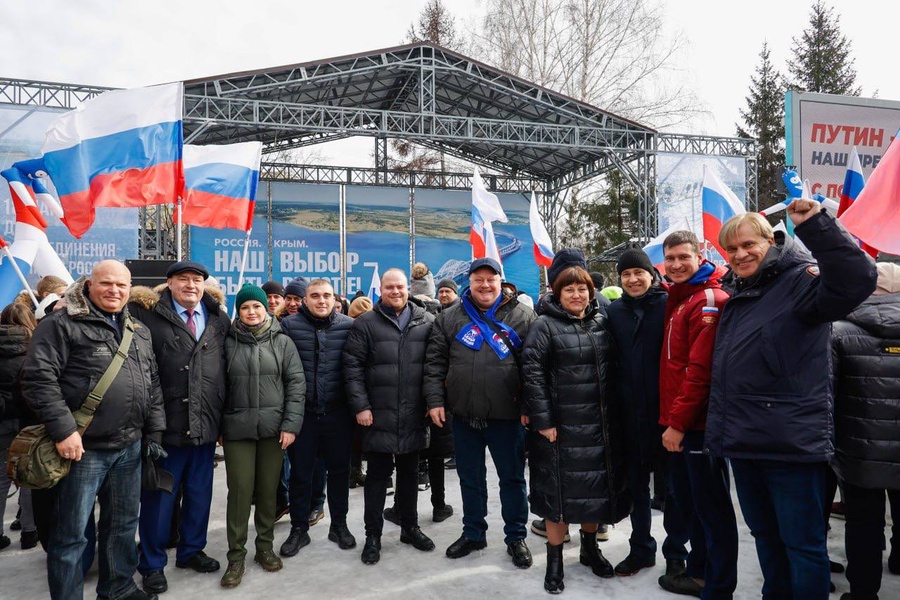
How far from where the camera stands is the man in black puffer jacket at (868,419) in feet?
8.98

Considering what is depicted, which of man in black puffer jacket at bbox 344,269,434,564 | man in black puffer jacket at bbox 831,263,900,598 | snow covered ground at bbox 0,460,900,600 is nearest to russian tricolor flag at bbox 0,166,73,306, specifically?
snow covered ground at bbox 0,460,900,600

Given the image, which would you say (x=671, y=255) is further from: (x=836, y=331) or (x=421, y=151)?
(x=421, y=151)

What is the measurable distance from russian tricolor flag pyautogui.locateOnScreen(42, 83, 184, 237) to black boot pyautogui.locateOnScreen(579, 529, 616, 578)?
4288 millimetres

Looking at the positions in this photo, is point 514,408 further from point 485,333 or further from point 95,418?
point 95,418

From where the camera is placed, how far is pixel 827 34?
27.0m

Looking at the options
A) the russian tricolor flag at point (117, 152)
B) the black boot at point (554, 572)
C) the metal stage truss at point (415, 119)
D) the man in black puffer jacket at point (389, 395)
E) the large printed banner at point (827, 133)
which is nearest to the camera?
the black boot at point (554, 572)

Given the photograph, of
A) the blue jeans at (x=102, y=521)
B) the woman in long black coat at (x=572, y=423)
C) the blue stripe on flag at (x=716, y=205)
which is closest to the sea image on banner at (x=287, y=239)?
the blue stripe on flag at (x=716, y=205)

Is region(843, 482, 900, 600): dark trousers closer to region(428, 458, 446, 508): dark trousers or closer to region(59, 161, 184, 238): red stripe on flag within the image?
region(428, 458, 446, 508): dark trousers

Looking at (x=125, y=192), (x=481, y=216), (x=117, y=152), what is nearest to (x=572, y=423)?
(x=125, y=192)

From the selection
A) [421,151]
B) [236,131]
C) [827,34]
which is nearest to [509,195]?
Result: [421,151]

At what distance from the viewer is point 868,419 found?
276 centimetres

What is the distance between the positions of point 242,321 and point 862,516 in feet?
11.9

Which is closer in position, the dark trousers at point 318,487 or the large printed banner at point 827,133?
the dark trousers at point 318,487

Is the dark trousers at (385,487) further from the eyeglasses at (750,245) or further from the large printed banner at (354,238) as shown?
the large printed banner at (354,238)
